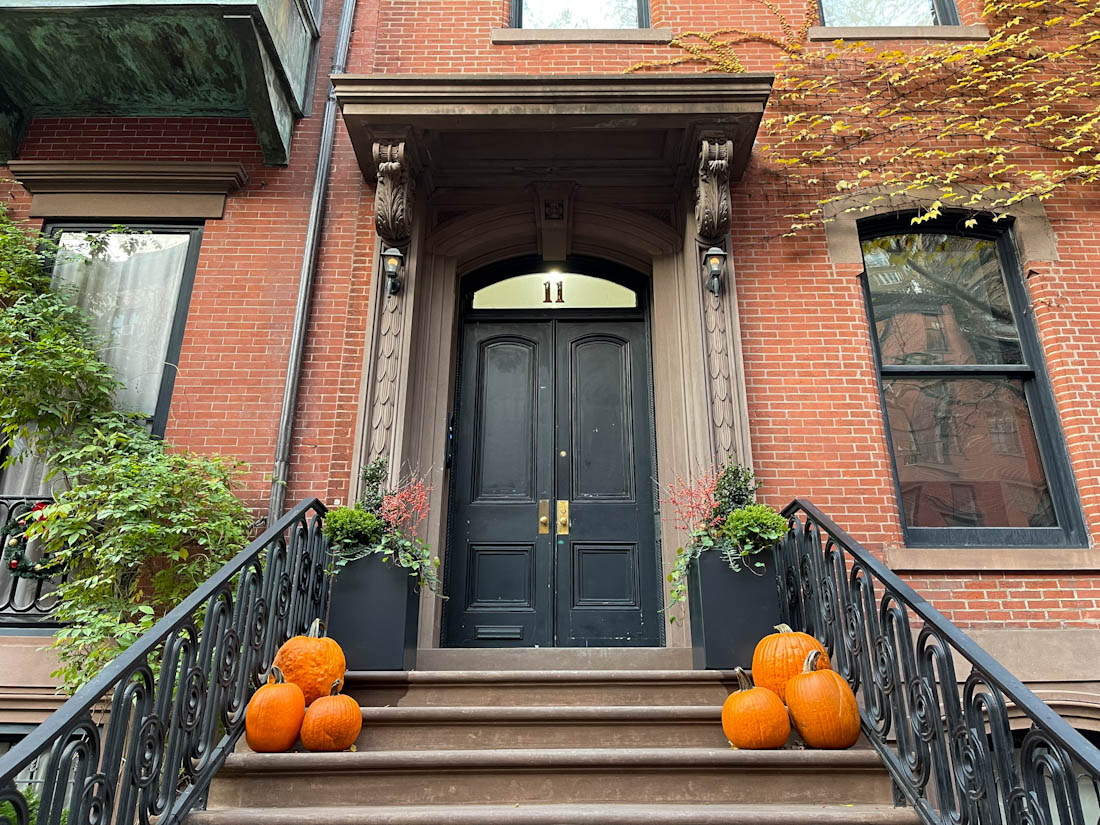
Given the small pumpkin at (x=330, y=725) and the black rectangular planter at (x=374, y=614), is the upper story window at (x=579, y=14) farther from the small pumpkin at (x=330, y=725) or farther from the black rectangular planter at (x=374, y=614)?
the small pumpkin at (x=330, y=725)

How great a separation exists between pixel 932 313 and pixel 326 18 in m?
5.70

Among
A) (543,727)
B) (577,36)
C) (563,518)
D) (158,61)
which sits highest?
(577,36)

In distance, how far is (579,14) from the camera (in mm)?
6488

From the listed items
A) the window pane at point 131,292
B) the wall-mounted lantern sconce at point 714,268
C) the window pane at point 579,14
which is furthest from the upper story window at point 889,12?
the window pane at point 131,292

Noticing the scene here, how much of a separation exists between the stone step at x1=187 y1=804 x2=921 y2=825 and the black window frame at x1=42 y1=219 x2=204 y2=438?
3379 mm

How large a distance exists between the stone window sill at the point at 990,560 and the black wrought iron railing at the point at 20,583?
5368 mm

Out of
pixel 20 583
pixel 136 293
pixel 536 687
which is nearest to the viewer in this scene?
pixel 536 687

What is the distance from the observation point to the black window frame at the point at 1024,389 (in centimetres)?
483

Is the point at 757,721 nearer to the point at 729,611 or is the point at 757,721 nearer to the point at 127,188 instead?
the point at 729,611

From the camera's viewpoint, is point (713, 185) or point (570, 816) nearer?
point (570, 816)

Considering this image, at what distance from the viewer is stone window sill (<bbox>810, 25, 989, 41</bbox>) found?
236 inches

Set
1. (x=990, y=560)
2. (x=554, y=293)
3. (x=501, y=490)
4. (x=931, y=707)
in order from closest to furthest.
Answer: (x=931, y=707) → (x=990, y=560) → (x=501, y=490) → (x=554, y=293)

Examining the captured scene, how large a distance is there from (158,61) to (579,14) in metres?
3.49

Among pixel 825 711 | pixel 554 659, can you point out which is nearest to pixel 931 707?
pixel 825 711
